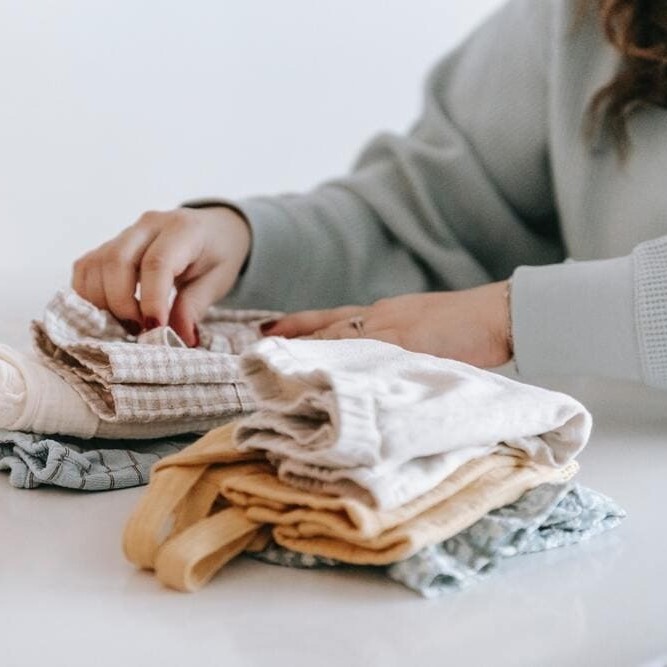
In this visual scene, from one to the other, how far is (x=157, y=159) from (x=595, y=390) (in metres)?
0.71

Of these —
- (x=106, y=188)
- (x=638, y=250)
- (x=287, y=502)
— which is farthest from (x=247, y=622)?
(x=106, y=188)

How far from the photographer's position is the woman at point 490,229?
82 cm

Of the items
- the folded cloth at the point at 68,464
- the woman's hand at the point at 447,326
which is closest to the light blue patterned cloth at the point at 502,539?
Answer: the folded cloth at the point at 68,464

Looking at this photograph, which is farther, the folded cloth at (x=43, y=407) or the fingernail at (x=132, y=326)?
the fingernail at (x=132, y=326)

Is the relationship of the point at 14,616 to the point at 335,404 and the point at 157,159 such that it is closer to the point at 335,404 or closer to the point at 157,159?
the point at 335,404

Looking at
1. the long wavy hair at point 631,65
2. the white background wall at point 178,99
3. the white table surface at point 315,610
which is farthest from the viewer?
the white background wall at point 178,99

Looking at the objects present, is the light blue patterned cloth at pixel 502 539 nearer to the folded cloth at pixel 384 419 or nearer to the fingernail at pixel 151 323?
the folded cloth at pixel 384 419

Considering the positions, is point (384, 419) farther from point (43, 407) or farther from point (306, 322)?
point (306, 322)

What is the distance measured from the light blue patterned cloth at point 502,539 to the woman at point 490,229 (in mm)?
235

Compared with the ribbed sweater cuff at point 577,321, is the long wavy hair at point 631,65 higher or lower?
higher

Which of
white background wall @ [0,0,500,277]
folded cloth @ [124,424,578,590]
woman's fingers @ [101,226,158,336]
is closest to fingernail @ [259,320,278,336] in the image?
woman's fingers @ [101,226,158,336]

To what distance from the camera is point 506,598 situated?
51cm

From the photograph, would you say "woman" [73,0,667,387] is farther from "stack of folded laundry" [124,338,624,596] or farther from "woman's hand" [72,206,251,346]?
"stack of folded laundry" [124,338,624,596]

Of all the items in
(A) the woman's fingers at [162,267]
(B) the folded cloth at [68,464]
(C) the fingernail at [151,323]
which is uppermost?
(A) the woman's fingers at [162,267]
